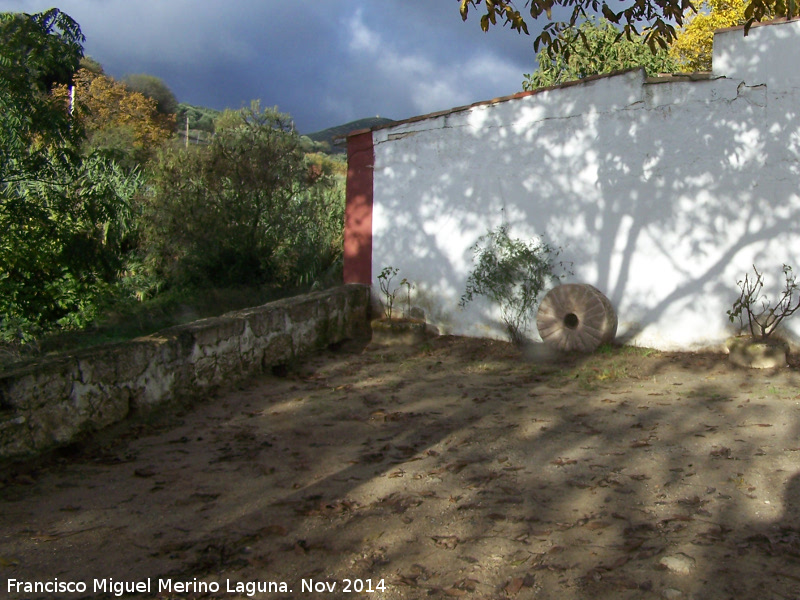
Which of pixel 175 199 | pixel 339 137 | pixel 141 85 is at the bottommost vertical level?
pixel 175 199

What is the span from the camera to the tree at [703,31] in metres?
17.3

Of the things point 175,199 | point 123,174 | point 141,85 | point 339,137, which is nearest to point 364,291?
point 339,137

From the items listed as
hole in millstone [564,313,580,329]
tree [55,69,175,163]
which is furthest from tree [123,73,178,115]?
hole in millstone [564,313,580,329]

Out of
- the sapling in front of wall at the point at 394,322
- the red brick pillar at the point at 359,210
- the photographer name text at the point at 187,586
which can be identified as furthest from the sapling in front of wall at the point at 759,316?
the photographer name text at the point at 187,586

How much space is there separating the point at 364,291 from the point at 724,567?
23.7 feet

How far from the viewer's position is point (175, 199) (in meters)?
12.3

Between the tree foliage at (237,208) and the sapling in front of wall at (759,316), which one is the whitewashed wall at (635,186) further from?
the tree foliage at (237,208)

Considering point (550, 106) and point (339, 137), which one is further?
point (339, 137)

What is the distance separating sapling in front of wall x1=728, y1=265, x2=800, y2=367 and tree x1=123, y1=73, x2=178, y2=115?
43.9 m

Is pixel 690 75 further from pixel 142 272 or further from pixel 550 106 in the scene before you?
pixel 142 272

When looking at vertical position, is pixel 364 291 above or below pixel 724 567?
above

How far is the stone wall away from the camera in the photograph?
4727 millimetres

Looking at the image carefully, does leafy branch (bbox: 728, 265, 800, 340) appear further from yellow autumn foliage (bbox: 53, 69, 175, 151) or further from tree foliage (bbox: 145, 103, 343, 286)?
yellow autumn foliage (bbox: 53, 69, 175, 151)

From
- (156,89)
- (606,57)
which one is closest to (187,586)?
(606,57)
